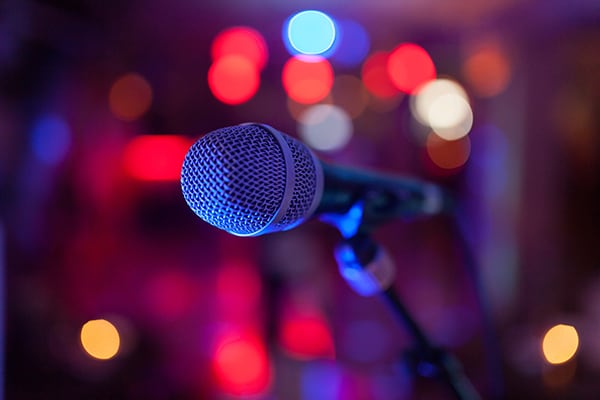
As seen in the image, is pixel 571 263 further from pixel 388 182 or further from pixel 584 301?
pixel 388 182

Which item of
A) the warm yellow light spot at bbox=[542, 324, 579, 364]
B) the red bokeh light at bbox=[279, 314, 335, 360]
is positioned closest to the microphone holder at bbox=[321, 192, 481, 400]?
the warm yellow light spot at bbox=[542, 324, 579, 364]

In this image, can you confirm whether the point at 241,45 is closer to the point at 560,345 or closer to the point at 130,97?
the point at 130,97

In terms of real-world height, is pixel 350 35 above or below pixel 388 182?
above

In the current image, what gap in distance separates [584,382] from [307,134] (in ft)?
7.25

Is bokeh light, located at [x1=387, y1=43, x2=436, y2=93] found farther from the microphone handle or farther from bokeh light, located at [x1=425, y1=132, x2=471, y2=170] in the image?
the microphone handle

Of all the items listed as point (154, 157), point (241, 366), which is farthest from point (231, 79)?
point (241, 366)

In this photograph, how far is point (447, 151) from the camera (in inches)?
147

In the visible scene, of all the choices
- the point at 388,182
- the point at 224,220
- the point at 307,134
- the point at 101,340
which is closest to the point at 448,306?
the point at 307,134

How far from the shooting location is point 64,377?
2295 mm

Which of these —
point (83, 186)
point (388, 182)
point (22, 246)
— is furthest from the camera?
point (83, 186)

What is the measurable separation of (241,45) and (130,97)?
782 millimetres

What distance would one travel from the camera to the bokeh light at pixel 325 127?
3.53m

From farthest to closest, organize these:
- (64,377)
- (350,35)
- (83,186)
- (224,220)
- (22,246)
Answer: (350,35), (83,186), (22,246), (64,377), (224,220)

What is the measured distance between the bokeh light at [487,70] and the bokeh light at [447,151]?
39 centimetres
